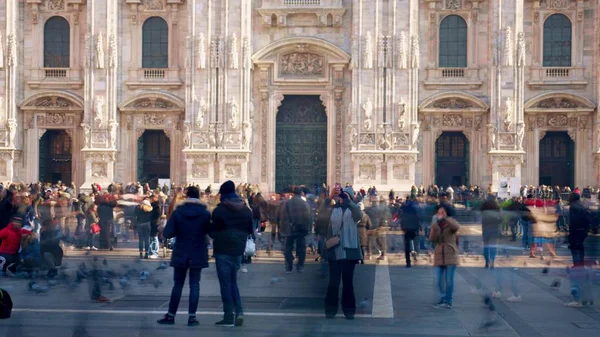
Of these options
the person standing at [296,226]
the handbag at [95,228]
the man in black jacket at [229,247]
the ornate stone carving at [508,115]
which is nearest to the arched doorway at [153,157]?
the ornate stone carving at [508,115]

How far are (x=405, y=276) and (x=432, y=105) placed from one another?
22.0 m

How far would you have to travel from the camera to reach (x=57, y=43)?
43.4 metres

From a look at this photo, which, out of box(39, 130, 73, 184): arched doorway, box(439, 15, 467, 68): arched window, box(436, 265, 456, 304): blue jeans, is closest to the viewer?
box(436, 265, 456, 304): blue jeans

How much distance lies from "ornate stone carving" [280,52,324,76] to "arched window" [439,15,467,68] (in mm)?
5677

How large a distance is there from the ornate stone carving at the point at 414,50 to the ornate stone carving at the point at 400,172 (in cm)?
449

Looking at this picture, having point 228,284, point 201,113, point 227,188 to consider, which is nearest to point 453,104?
point 201,113

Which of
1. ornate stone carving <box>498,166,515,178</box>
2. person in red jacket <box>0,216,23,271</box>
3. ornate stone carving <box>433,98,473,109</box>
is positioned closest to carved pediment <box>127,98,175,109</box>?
ornate stone carving <box>433,98,473,109</box>

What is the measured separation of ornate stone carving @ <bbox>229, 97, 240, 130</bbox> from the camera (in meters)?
40.8

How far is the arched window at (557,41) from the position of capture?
1651 inches

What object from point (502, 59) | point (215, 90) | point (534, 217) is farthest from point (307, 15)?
point (534, 217)

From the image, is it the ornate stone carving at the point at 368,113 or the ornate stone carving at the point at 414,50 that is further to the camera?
the ornate stone carving at the point at 414,50

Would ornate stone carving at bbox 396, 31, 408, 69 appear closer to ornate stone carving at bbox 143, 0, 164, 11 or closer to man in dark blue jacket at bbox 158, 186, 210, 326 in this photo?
ornate stone carving at bbox 143, 0, 164, 11

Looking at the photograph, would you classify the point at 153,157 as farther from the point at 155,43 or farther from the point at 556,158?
the point at 556,158

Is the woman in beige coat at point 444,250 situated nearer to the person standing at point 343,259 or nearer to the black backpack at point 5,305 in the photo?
the person standing at point 343,259
